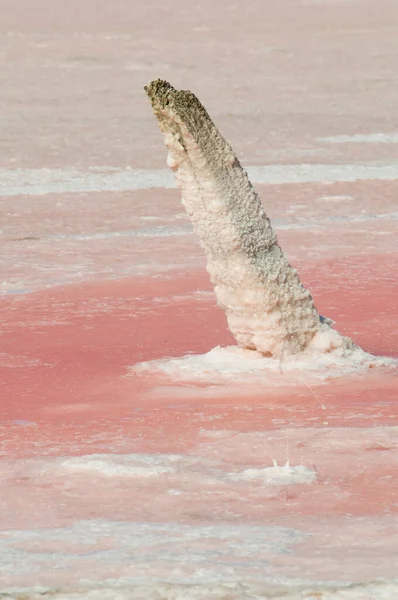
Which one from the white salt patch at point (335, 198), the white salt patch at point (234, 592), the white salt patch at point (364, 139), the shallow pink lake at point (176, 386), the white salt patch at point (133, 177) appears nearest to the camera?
the white salt patch at point (234, 592)

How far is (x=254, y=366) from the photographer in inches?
267

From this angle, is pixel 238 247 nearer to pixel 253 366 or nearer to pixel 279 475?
pixel 253 366

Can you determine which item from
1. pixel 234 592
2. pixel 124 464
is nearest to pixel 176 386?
pixel 124 464

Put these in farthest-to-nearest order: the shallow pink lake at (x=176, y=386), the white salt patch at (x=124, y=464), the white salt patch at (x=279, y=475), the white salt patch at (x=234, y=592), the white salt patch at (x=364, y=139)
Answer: the white salt patch at (x=364, y=139) < the white salt patch at (x=124, y=464) < the white salt patch at (x=279, y=475) < the shallow pink lake at (x=176, y=386) < the white salt patch at (x=234, y=592)

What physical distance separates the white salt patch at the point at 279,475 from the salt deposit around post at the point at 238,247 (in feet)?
5.47

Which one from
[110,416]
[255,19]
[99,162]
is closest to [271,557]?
[110,416]

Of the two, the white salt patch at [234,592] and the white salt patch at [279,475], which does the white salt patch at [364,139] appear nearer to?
the white salt patch at [279,475]

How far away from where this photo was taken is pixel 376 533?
14.6 feet

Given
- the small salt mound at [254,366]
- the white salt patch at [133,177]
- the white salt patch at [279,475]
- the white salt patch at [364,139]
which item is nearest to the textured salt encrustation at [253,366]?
the small salt mound at [254,366]

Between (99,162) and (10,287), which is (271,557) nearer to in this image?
(10,287)

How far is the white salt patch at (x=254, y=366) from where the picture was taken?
6668mm

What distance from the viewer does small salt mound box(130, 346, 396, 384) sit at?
6.67 m

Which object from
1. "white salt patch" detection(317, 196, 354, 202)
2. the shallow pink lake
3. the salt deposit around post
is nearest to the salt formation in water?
the salt deposit around post

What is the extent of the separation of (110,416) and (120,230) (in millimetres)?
5652
